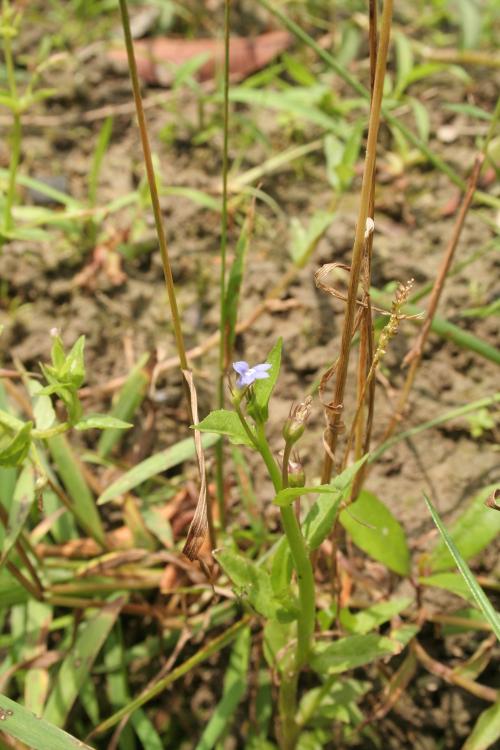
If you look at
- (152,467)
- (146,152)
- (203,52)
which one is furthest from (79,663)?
(203,52)

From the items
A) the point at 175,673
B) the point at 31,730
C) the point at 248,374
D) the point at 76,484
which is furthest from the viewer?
the point at 76,484

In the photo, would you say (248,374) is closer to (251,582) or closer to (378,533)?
(251,582)

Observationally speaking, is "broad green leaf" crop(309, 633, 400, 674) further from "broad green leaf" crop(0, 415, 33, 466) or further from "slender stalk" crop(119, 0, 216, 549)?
"broad green leaf" crop(0, 415, 33, 466)

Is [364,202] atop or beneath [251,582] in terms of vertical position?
atop

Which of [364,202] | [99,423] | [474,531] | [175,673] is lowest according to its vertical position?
[175,673]

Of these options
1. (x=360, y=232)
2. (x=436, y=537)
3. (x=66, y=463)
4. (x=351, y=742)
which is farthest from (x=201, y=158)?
(x=351, y=742)

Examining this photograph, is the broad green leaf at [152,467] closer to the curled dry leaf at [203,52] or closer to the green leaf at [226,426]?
the green leaf at [226,426]
